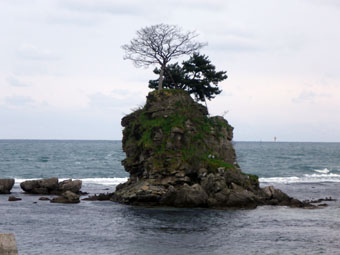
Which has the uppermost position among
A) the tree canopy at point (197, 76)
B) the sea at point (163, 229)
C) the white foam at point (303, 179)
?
the tree canopy at point (197, 76)

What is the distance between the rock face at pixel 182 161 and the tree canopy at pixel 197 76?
3640 millimetres

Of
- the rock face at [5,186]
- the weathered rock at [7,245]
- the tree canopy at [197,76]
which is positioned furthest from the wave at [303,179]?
the weathered rock at [7,245]

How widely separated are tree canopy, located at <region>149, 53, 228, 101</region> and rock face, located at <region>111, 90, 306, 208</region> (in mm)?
3640

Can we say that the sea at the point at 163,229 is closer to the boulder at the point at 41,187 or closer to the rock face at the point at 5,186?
the rock face at the point at 5,186

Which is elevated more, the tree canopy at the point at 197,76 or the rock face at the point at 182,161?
the tree canopy at the point at 197,76

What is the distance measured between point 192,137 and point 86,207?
42.5 ft

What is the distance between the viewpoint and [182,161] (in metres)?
48.2

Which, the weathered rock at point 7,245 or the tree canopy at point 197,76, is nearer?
the weathered rock at point 7,245

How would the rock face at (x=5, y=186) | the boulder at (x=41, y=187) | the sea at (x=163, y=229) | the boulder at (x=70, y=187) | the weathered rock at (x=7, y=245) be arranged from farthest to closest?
the boulder at (x=70, y=187)
the boulder at (x=41, y=187)
the rock face at (x=5, y=186)
the sea at (x=163, y=229)
the weathered rock at (x=7, y=245)

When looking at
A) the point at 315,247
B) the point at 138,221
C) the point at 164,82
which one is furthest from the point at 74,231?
the point at 164,82

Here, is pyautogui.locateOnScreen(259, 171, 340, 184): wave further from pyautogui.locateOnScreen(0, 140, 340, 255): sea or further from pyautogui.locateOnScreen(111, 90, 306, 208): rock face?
pyautogui.locateOnScreen(111, 90, 306, 208): rock face

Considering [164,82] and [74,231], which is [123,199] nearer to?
[74,231]

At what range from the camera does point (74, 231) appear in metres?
34.1

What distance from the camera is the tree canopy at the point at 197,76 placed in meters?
56.7
